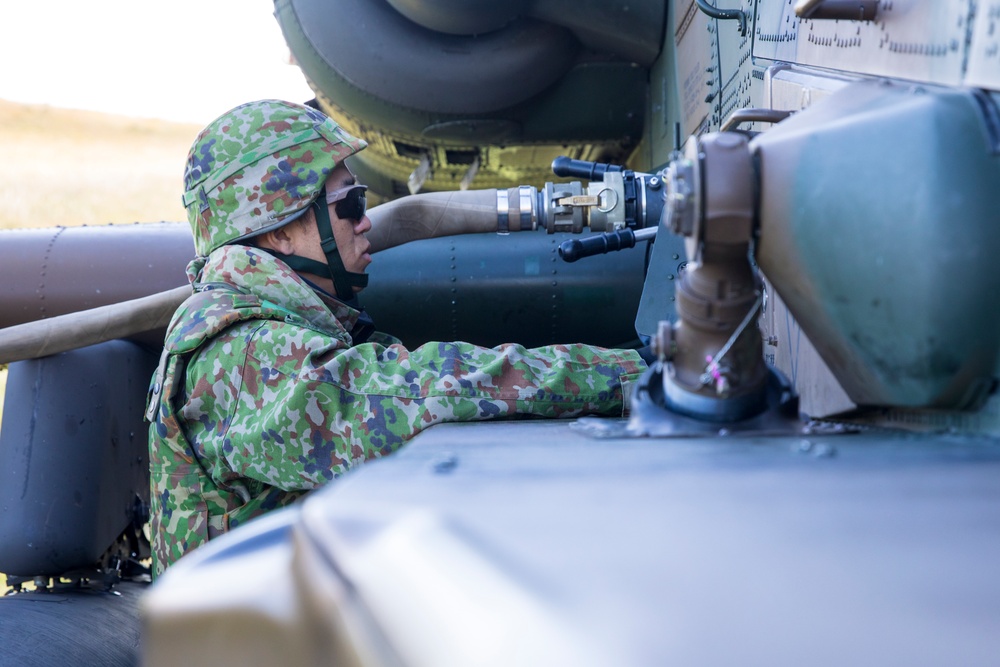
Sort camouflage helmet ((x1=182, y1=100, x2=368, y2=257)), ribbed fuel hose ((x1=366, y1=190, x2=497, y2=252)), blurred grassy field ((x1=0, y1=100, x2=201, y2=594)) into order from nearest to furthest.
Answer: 1. camouflage helmet ((x1=182, y1=100, x2=368, y2=257))
2. ribbed fuel hose ((x1=366, y1=190, x2=497, y2=252))
3. blurred grassy field ((x1=0, y1=100, x2=201, y2=594))

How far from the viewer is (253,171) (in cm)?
264

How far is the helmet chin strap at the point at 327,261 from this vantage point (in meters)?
2.66

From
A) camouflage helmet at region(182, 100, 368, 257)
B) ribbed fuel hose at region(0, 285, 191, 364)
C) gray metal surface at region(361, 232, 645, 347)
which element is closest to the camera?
camouflage helmet at region(182, 100, 368, 257)

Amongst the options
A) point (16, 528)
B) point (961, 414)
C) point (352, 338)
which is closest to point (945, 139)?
point (961, 414)

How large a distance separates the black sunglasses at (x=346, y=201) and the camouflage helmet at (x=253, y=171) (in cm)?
6

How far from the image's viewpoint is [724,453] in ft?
3.42

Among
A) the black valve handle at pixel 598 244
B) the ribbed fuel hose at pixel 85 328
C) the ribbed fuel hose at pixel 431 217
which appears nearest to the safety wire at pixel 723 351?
the black valve handle at pixel 598 244

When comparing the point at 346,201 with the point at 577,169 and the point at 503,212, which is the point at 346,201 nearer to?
the point at 503,212

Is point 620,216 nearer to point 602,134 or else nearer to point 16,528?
point 16,528

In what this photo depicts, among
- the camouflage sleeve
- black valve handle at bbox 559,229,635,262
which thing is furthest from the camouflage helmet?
black valve handle at bbox 559,229,635,262

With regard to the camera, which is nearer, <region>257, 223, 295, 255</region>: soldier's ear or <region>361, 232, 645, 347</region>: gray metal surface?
<region>257, 223, 295, 255</region>: soldier's ear

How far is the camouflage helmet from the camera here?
2.62 m

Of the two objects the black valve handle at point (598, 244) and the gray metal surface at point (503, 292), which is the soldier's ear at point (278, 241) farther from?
the black valve handle at point (598, 244)

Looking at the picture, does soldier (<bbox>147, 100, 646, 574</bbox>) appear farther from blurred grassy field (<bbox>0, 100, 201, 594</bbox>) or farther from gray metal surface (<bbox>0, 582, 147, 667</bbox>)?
blurred grassy field (<bbox>0, 100, 201, 594</bbox>)
